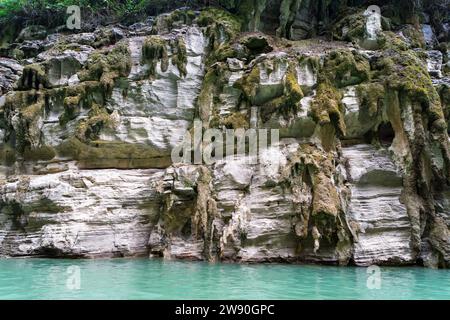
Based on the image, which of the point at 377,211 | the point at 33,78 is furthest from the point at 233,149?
the point at 33,78

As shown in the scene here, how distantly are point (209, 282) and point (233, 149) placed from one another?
22.9ft

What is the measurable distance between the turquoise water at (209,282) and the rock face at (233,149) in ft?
5.32

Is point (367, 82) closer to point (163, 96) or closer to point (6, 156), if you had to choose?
point (163, 96)

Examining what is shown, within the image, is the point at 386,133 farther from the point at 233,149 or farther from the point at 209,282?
the point at 209,282

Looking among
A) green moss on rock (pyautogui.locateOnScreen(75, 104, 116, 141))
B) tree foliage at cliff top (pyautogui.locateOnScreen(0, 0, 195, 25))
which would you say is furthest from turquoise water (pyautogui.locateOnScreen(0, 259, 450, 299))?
tree foliage at cliff top (pyautogui.locateOnScreen(0, 0, 195, 25))

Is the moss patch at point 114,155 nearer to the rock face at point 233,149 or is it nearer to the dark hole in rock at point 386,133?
the rock face at point 233,149

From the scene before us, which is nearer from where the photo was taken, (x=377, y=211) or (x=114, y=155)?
(x=377, y=211)

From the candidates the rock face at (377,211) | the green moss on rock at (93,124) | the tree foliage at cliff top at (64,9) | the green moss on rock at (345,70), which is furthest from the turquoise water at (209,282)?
the tree foliage at cliff top at (64,9)

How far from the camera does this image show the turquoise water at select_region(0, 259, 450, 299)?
7.19 m

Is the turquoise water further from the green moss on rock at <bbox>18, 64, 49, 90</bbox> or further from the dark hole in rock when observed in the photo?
the green moss on rock at <bbox>18, 64, 49, 90</bbox>

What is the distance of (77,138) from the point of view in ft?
51.5

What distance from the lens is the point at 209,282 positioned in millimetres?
8539

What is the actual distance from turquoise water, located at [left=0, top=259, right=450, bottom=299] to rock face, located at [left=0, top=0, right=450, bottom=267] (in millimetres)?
1623

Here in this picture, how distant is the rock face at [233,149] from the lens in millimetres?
13055
